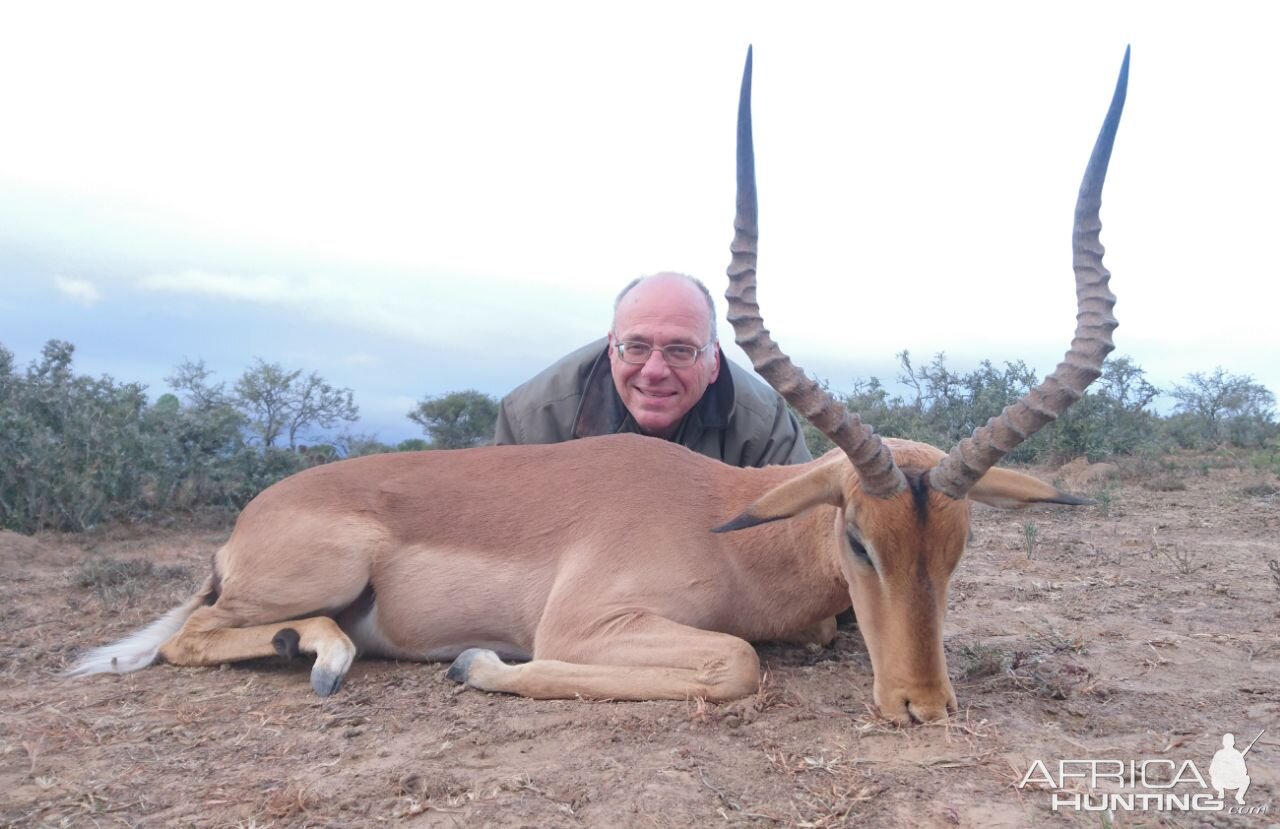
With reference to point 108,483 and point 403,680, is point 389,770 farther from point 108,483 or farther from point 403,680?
point 108,483

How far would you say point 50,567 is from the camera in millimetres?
8070

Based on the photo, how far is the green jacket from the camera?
7020mm

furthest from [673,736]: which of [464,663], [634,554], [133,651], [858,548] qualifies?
[133,651]

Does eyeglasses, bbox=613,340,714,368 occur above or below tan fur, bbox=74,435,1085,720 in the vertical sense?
above

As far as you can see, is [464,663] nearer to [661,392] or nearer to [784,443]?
[661,392]

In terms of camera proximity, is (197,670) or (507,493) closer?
(197,670)

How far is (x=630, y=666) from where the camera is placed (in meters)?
4.11

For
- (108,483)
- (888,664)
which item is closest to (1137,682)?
(888,664)

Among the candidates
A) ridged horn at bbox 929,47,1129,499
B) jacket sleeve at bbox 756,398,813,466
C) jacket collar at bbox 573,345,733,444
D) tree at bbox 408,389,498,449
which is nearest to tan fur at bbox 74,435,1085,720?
ridged horn at bbox 929,47,1129,499

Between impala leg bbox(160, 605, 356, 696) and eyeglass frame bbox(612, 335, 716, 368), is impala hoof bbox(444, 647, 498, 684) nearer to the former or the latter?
impala leg bbox(160, 605, 356, 696)

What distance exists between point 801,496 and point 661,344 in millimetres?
2641

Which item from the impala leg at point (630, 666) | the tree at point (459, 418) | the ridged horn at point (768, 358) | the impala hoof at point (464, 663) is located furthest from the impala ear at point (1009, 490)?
the tree at point (459, 418)

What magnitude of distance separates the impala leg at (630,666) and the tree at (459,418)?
48.9ft

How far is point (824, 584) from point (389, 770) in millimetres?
2233
